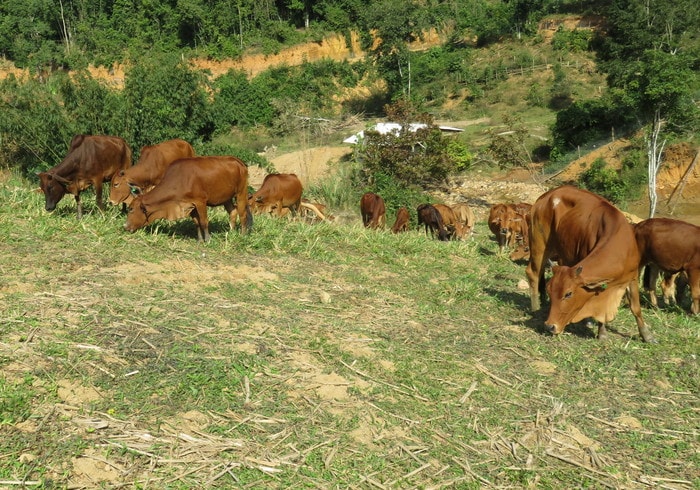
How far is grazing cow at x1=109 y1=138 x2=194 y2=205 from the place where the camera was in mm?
11547

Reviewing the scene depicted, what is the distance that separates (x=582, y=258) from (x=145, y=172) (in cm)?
733

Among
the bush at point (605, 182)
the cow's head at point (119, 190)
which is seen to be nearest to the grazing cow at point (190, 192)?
the cow's head at point (119, 190)

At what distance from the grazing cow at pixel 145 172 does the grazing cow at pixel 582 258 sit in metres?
6.26

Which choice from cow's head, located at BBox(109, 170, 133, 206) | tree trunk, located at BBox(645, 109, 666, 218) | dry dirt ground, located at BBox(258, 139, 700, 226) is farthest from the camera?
dry dirt ground, located at BBox(258, 139, 700, 226)

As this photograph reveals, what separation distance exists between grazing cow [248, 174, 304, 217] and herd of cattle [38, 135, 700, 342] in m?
3.62

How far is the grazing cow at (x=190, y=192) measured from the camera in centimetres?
1031

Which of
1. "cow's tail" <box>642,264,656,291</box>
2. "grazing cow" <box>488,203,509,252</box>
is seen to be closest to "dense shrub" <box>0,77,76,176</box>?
"grazing cow" <box>488,203,509,252</box>

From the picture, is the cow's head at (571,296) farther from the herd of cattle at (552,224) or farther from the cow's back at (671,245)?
the cow's back at (671,245)

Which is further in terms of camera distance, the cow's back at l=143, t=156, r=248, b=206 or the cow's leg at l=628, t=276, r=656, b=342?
the cow's back at l=143, t=156, r=248, b=206

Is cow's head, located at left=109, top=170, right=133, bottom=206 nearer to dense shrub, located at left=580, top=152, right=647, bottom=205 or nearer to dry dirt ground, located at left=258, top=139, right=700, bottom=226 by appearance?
dry dirt ground, located at left=258, top=139, right=700, bottom=226

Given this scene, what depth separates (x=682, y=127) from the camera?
27953 millimetres

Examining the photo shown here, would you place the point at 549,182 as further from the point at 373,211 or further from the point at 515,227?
the point at 515,227

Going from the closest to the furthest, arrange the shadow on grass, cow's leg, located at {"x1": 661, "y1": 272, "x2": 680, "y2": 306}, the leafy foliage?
the shadow on grass < cow's leg, located at {"x1": 661, "y1": 272, "x2": 680, "y2": 306} < the leafy foliage

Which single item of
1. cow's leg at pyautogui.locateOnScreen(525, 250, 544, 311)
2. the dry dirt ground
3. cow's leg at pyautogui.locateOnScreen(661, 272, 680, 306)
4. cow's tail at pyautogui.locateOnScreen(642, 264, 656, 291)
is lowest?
the dry dirt ground
